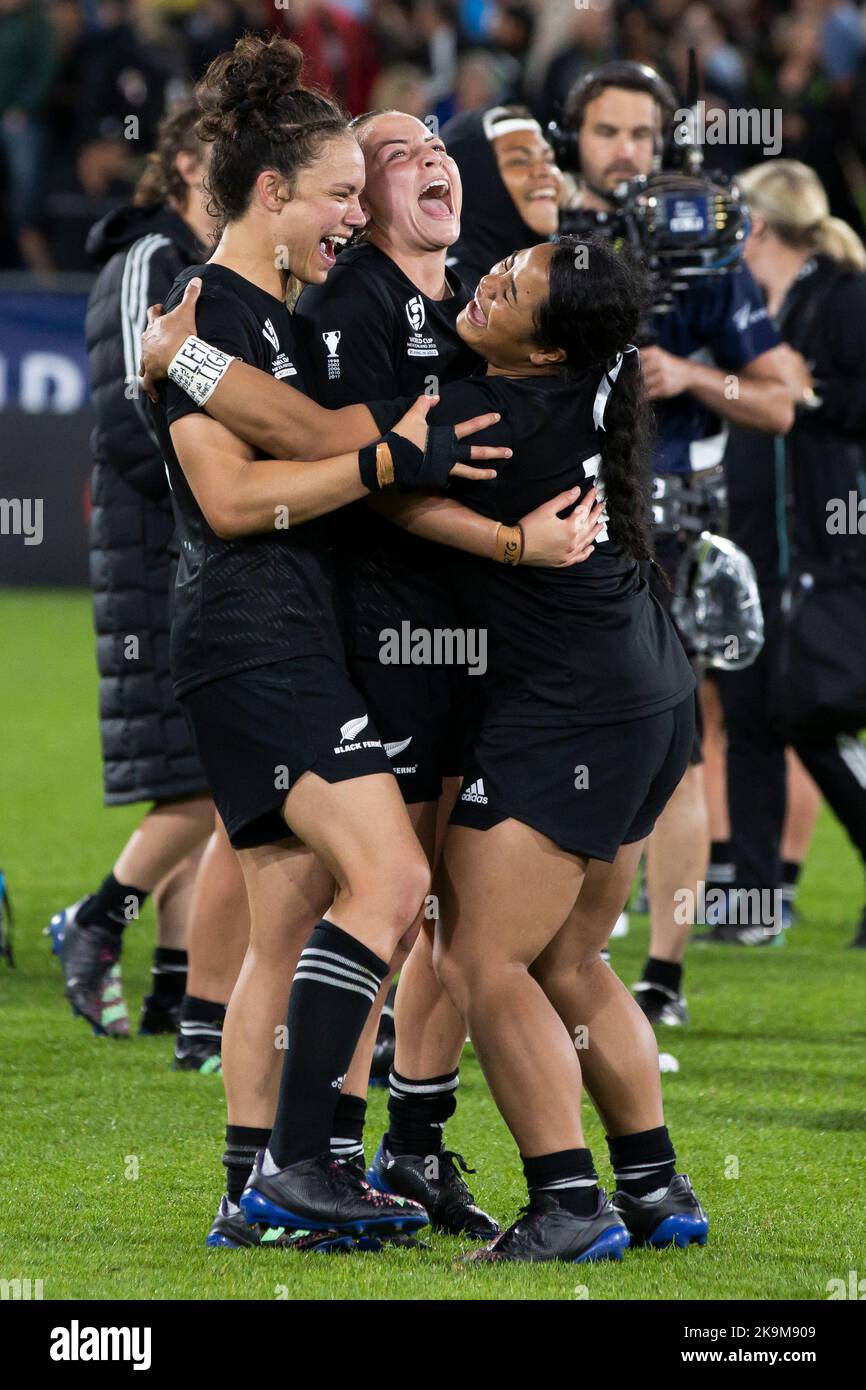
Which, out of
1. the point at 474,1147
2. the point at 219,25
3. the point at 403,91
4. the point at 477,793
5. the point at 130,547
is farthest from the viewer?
the point at 219,25

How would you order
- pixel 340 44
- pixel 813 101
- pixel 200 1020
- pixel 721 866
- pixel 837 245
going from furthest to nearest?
pixel 340 44
pixel 813 101
pixel 721 866
pixel 837 245
pixel 200 1020

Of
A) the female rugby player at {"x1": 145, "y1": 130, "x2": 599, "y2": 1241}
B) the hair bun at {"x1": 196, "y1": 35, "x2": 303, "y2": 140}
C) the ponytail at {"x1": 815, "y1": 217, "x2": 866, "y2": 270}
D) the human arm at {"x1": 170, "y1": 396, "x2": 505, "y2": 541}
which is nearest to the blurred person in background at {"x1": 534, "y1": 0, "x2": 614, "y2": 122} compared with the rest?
the ponytail at {"x1": 815, "y1": 217, "x2": 866, "y2": 270}

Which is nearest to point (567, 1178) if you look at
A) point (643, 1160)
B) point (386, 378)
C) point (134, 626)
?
point (643, 1160)

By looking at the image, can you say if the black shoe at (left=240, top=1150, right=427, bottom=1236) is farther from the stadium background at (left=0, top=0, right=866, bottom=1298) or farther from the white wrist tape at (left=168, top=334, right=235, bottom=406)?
the white wrist tape at (left=168, top=334, right=235, bottom=406)

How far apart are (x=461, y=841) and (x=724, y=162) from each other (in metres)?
12.0

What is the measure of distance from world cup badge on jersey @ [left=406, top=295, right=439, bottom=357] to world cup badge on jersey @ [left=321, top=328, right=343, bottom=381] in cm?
14

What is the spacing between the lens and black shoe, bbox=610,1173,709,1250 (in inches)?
154

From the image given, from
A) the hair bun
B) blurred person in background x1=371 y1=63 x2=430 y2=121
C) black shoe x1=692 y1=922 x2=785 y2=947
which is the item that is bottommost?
A: black shoe x1=692 y1=922 x2=785 y2=947

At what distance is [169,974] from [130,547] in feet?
3.80

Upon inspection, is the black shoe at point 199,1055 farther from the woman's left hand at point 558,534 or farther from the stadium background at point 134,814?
the woman's left hand at point 558,534

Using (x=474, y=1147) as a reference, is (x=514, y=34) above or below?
above

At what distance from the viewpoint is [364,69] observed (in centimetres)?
1593

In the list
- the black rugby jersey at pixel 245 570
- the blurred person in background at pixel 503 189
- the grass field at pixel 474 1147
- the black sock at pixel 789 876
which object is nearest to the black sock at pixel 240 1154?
the grass field at pixel 474 1147

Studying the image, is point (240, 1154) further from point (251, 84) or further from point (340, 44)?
point (340, 44)
